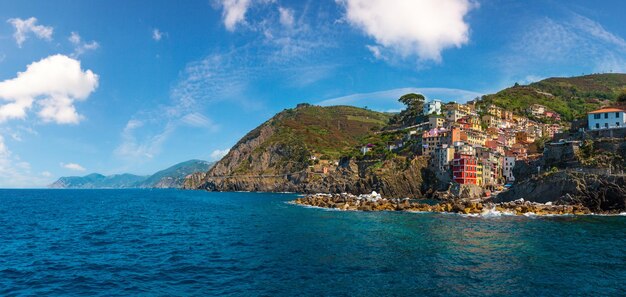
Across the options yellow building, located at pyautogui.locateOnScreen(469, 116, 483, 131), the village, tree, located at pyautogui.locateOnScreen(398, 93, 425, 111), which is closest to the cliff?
the village

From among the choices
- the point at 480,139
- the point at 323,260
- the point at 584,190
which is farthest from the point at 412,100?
the point at 323,260

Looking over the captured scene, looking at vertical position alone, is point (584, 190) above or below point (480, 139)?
below

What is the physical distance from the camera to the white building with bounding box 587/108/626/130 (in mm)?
91125

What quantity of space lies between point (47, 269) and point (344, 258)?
74.4 ft

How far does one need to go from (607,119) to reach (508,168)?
36806 millimetres

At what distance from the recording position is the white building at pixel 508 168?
126m

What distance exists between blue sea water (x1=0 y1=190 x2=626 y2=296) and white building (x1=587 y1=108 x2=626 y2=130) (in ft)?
162

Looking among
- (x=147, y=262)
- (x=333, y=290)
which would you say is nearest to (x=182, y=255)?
(x=147, y=262)

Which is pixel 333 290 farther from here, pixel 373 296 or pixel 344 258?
pixel 344 258

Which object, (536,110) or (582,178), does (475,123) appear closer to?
(536,110)

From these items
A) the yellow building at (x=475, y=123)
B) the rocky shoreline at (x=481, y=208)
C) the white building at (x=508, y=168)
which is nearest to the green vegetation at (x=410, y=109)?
the yellow building at (x=475, y=123)

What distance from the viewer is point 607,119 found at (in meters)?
93.2

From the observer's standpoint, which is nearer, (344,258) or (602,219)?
(344,258)

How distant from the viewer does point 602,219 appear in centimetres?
5809
